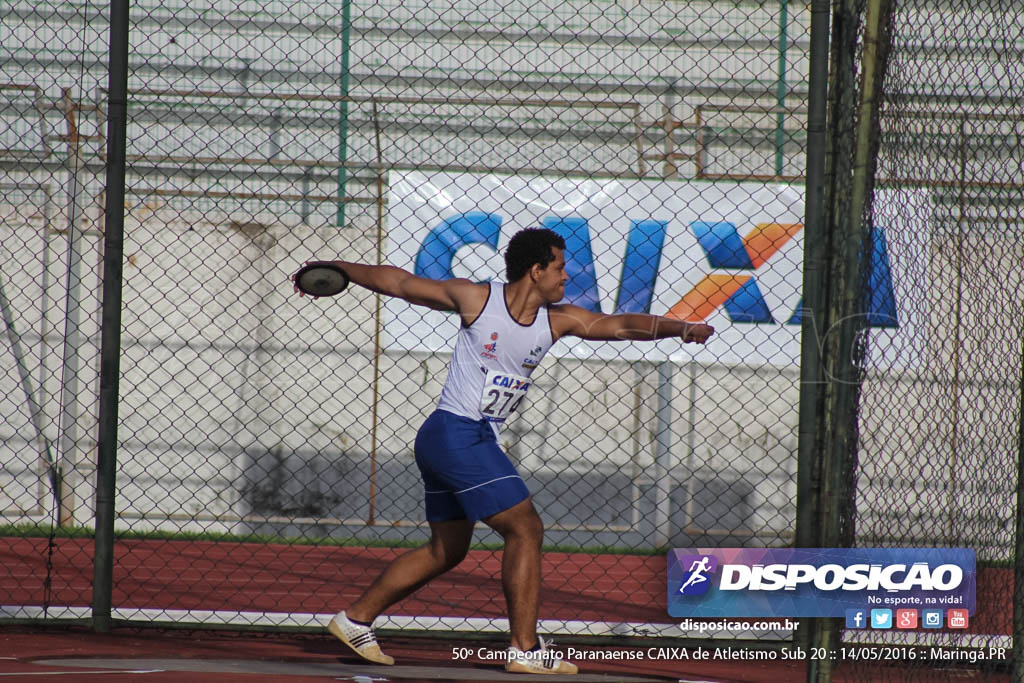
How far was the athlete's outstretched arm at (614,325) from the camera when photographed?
4.18 meters

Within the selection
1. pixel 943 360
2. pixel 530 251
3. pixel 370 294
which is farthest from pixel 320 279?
pixel 370 294

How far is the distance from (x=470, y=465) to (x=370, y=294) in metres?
5.90

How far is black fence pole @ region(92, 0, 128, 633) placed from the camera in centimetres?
480

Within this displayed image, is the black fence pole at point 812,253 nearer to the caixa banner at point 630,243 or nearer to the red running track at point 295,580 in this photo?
the red running track at point 295,580

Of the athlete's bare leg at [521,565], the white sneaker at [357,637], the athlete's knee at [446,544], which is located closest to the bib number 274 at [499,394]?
the athlete's bare leg at [521,565]

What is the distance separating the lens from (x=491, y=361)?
165 inches

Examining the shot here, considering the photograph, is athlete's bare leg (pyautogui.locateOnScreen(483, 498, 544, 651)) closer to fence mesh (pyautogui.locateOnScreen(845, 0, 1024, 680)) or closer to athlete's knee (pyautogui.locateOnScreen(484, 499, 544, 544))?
athlete's knee (pyautogui.locateOnScreen(484, 499, 544, 544))

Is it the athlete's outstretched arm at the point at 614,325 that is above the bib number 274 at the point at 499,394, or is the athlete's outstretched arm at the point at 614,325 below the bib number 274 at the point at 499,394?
above

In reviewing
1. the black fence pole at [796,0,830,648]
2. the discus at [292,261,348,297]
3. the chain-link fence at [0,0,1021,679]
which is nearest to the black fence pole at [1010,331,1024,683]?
the black fence pole at [796,0,830,648]

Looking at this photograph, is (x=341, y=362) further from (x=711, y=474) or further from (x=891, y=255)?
(x=891, y=255)

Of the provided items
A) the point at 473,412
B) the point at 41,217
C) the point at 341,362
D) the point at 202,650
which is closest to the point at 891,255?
the point at 473,412

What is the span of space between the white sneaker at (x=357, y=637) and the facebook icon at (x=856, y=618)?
1.95 m

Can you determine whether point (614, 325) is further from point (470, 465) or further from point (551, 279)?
point (470, 465)

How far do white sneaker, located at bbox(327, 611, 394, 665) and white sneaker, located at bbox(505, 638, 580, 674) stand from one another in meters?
0.56
